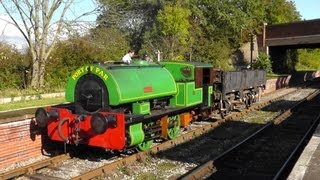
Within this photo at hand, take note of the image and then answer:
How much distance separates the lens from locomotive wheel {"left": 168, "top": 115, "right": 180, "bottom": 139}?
38.5 ft

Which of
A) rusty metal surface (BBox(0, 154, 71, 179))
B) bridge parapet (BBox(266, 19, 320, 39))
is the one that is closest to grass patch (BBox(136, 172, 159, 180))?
rusty metal surface (BBox(0, 154, 71, 179))

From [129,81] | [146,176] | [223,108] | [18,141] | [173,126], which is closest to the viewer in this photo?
[146,176]

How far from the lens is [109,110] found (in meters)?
9.55

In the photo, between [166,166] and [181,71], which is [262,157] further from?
[181,71]

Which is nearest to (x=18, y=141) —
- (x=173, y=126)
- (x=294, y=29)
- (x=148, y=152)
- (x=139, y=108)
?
(x=139, y=108)

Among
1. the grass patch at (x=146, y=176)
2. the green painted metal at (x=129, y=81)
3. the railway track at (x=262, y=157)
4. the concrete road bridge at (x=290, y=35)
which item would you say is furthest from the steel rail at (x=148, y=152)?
the concrete road bridge at (x=290, y=35)

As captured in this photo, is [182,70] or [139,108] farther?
[182,70]

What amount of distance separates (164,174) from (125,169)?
0.85 metres

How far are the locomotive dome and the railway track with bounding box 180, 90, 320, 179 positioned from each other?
233 cm

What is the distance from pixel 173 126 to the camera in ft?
39.0

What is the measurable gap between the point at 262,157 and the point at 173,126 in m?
2.66

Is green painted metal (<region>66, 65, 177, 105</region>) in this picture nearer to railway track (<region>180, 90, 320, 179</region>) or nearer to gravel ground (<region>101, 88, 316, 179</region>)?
gravel ground (<region>101, 88, 316, 179</region>)

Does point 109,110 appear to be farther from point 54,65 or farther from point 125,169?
point 54,65

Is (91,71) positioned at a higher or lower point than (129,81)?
higher
